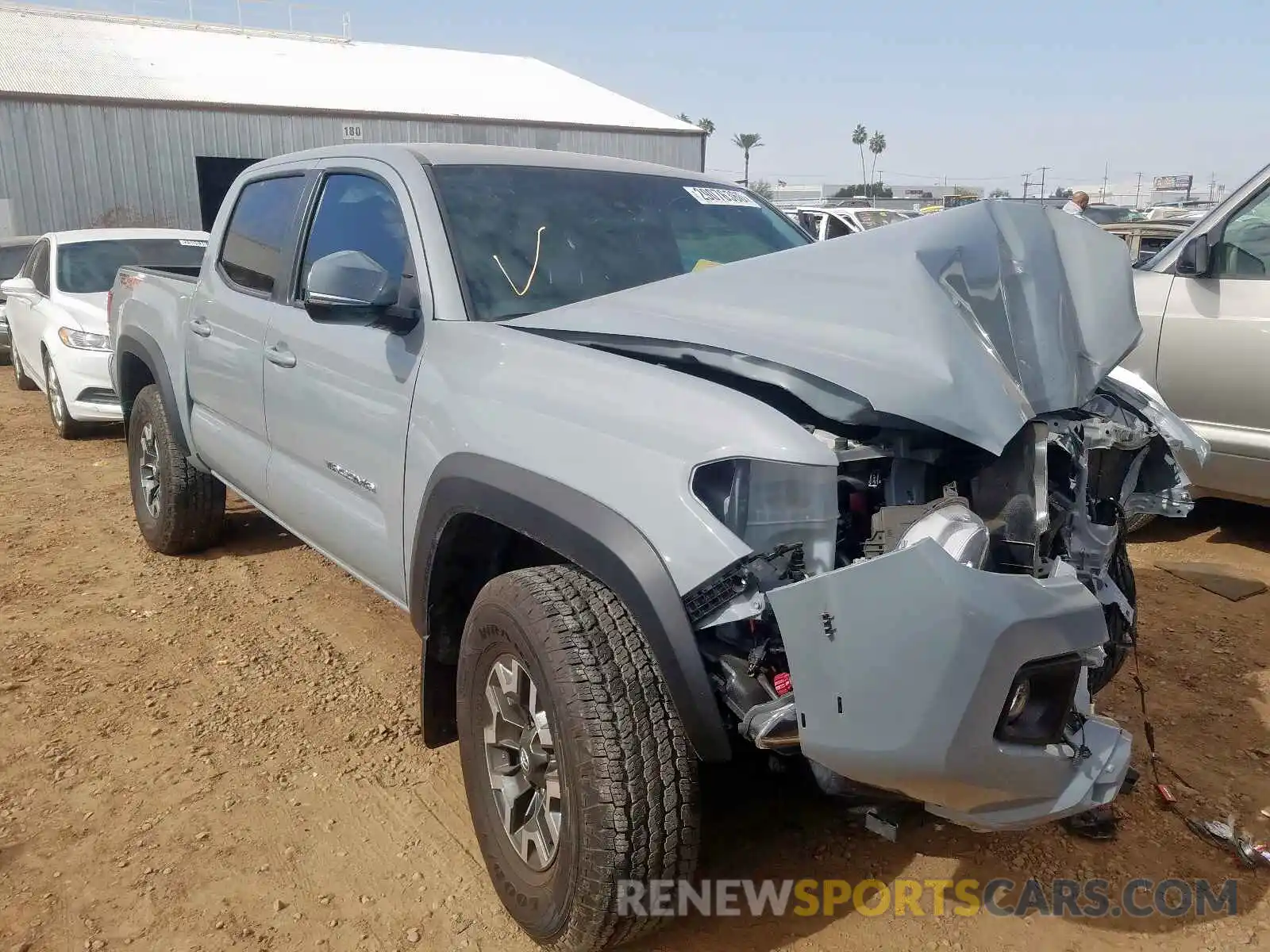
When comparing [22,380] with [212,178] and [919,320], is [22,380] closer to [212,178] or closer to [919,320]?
[919,320]

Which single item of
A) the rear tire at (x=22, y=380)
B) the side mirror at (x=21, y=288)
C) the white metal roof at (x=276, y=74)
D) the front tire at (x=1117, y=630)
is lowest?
the rear tire at (x=22, y=380)

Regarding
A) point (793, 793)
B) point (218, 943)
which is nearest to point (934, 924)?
point (793, 793)

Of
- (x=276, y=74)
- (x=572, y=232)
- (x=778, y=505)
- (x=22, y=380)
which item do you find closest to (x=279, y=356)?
(x=572, y=232)

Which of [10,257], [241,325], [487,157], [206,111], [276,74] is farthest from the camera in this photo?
[276,74]

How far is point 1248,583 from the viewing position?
4695 millimetres

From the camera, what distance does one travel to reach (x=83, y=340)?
7910 mm

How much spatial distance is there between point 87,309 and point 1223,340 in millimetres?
8129

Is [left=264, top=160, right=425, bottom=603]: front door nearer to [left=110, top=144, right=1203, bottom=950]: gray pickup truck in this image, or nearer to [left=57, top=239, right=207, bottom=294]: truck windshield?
[left=110, top=144, right=1203, bottom=950]: gray pickup truck

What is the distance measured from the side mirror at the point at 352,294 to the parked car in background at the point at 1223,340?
3.62m

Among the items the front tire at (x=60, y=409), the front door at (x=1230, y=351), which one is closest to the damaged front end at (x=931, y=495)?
the front door at (x=1230, y=351)

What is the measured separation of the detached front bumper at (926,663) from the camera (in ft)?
5.51

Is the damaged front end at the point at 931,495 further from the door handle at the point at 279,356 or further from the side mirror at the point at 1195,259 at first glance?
the side mirror at the point at 1195,259

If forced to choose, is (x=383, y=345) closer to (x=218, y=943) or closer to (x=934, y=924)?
(x=218, y=943)

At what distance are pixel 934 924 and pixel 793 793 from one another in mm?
599
